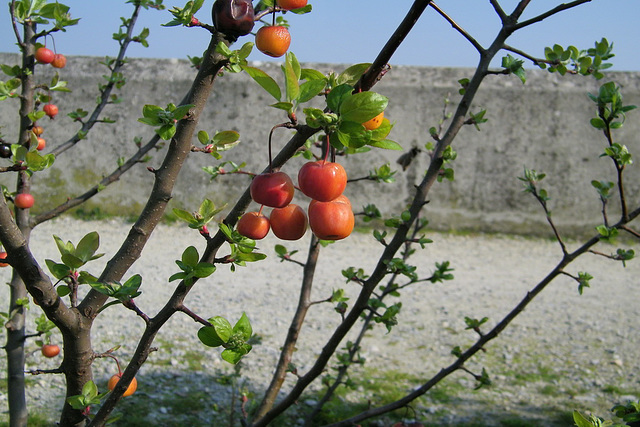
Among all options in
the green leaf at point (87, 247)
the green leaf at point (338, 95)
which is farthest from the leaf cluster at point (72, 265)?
the green leaf at point (338, 95)

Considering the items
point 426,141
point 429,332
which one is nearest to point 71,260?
point 429,332

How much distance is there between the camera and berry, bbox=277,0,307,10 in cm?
89

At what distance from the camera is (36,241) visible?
183 inches

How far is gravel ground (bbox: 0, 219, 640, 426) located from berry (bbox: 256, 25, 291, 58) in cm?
166

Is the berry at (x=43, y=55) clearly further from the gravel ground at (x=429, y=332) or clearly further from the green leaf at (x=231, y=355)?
the green leaf at (x=231, y=355)

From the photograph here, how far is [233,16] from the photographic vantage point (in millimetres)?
864

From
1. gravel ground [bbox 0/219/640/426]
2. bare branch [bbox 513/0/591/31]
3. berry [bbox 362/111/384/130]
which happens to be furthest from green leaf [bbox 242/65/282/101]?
gravel ground [bbox 0/219/640/426]

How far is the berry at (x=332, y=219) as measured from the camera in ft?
2.57

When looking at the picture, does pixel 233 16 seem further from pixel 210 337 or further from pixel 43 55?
pixel 43 55

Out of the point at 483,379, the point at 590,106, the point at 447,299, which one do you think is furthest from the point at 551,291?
the point at 483,379

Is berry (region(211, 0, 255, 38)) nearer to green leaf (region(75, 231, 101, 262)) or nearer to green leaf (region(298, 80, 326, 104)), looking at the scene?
green leaf (region(298, 80, 326, 104))

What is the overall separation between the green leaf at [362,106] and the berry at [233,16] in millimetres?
299

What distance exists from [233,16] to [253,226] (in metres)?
0.33

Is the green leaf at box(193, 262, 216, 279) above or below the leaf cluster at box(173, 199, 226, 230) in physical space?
below
